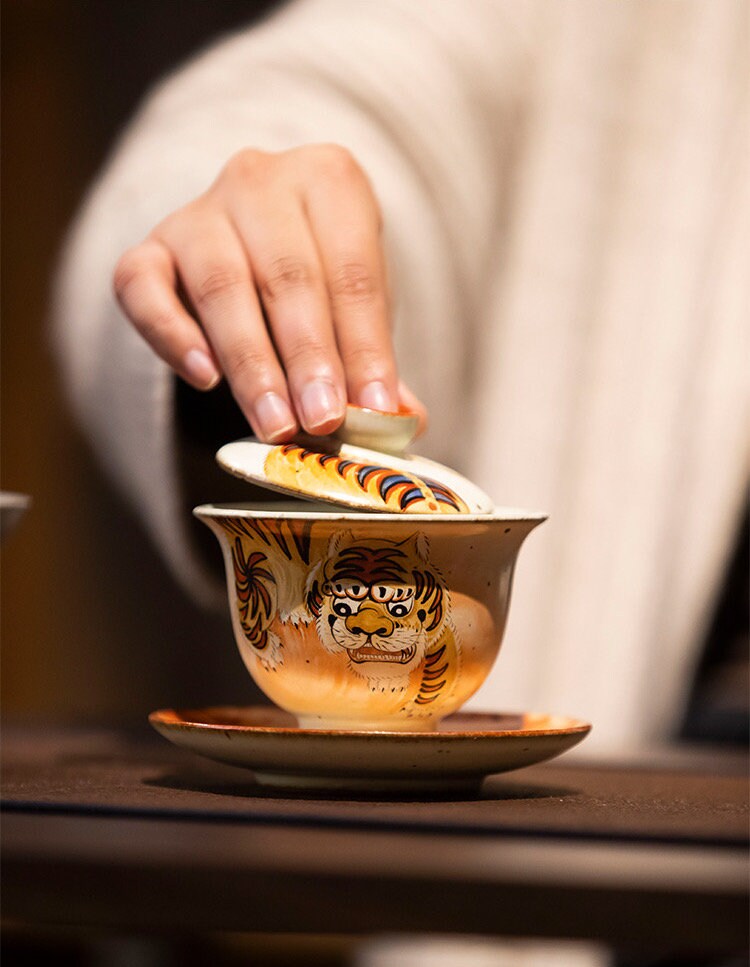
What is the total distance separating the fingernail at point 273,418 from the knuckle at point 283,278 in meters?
0.09

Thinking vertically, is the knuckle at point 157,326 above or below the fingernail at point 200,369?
above

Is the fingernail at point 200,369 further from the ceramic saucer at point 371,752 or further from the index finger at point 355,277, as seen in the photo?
the ceramic saucer at point 371,752

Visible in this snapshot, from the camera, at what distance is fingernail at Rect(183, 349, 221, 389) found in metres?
0.55

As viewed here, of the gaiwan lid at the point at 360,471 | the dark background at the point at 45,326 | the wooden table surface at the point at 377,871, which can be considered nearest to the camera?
the wooden table surface at the point at 377,871

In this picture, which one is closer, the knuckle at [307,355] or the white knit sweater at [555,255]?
the knuckle at [307,355]

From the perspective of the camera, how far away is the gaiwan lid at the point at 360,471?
1.30 feet

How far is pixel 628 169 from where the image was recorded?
4.11ft

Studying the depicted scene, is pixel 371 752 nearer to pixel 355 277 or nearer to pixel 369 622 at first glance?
pixel 369 622

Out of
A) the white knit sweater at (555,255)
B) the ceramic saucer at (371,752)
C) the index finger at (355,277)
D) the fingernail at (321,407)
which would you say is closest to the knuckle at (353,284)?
the index finger at (355,277)

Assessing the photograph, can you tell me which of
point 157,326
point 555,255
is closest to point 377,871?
point 157,326

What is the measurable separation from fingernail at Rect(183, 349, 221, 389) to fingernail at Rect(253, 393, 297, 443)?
7 cm

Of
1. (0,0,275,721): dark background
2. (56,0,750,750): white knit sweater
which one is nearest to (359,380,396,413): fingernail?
(56,0,750,750): white knit sweater

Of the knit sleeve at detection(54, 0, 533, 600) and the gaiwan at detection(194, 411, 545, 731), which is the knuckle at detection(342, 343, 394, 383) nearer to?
the gaiwan at detection(194, 411, 545, 731)

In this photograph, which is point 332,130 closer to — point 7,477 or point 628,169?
point 628,169
